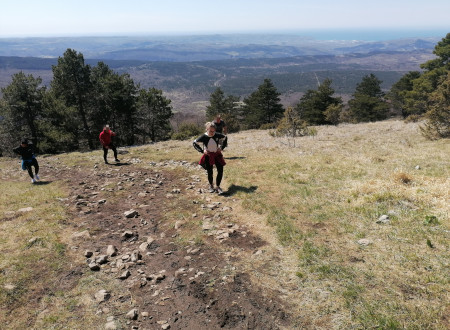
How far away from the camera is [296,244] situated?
7098mm

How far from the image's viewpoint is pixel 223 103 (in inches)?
2532

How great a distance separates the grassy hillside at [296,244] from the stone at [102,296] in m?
0.12

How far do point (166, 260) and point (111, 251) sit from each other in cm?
174

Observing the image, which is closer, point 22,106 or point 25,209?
point 25,209

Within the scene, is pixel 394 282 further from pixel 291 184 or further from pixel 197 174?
pixel 197 174

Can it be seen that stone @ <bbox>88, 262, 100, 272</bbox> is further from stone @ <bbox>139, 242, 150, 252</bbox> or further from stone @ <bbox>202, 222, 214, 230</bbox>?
stone @ <bbox>202, 222, 214, 230</bbox>

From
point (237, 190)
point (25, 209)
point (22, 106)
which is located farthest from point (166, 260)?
point (22, 106)

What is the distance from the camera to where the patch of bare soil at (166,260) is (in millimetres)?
5145

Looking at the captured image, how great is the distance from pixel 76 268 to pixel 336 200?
852 cm

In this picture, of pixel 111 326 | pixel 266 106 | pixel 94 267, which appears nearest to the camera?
pixel 111 326

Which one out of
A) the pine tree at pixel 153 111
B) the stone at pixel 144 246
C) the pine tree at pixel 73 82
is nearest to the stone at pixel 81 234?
the stone at pixel 144 246

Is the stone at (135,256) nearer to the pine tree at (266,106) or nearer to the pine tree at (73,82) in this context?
the pine tree at (73,82)

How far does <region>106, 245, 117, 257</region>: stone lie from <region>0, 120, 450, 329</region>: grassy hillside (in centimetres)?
72

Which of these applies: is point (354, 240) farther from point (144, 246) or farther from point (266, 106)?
Result: point (266, 106)
